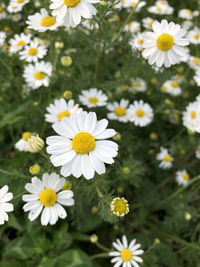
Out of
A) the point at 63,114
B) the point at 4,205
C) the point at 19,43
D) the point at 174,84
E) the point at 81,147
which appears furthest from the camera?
the point at 174,84

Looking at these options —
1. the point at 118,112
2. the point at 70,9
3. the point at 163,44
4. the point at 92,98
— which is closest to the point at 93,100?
the point at 92,98

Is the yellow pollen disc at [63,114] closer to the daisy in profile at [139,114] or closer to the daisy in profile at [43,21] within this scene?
the daisy in profile at [43,21]

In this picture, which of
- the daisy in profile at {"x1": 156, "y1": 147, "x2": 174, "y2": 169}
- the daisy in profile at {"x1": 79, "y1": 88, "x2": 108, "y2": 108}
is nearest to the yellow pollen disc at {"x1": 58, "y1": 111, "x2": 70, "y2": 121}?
the daisy in profile at {"x1": 79, "y1": 88, "x2": 108, "y2": 108}

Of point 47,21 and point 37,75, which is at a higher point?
point 47,21

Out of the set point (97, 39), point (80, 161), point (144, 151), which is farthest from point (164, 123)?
point (80, 161)

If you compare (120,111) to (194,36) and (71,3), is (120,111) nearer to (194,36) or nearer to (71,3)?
(71,3)

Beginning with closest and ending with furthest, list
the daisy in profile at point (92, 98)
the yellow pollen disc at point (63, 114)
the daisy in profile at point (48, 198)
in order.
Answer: the daisy in profile at point (48, 198)
the yellow pollen disc at point (63, 114)
the daisy in profile at point (92, 98)

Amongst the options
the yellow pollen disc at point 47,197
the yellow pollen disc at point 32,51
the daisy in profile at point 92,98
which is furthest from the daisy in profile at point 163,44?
the yellow pollen disc at point 32,51
